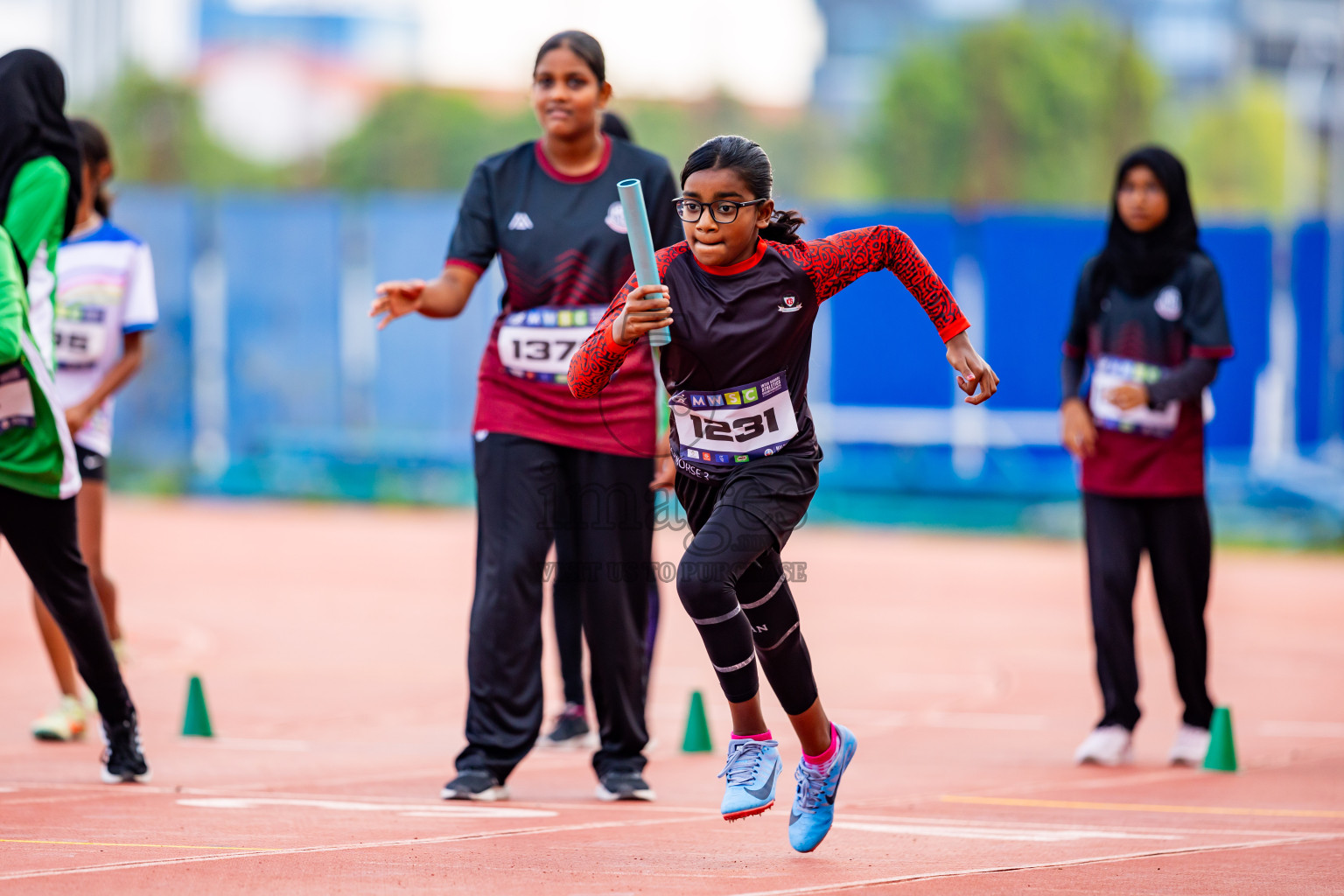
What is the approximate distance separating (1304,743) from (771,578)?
4.00 m

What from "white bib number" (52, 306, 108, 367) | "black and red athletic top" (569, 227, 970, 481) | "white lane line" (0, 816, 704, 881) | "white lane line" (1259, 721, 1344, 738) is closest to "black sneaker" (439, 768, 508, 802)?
"white lane line" (0, 816, 704, 881)

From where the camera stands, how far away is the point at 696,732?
7.48m

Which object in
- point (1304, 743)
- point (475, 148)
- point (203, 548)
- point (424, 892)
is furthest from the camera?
point (475, 148)

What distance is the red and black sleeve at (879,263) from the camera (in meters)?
5.09

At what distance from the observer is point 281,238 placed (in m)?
21.7

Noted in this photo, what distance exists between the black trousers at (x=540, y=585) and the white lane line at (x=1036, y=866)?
5.52 ft

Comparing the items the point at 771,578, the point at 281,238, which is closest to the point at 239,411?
the point at 281,238

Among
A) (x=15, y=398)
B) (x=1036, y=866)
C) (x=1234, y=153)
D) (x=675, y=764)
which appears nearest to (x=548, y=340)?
(x=15, y=398)

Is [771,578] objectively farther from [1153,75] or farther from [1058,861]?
[1153,75]

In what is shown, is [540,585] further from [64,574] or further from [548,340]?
[64,574]

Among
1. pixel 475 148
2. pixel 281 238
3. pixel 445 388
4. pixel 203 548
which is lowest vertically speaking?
pixel 203 548

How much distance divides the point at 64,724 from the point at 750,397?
3.76m

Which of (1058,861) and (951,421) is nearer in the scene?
(1058,861)

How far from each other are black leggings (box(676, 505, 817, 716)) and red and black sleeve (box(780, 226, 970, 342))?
740 mm
